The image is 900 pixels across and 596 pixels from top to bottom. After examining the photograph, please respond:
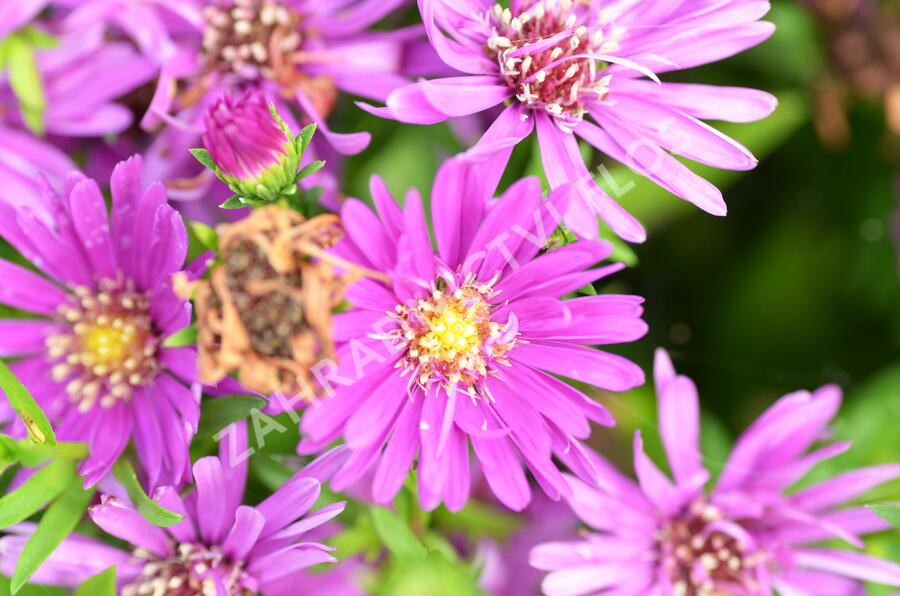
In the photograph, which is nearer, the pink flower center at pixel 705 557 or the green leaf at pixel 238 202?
the green leaf at pixel 238 202

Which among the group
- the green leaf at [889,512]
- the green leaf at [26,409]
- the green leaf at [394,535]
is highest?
the green leaf at [26,409]

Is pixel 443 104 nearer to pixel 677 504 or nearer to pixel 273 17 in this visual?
pixel 273 17

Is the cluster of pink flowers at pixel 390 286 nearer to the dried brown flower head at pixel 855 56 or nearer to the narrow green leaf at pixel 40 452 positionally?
the narrow green leaf at pixel 40 452

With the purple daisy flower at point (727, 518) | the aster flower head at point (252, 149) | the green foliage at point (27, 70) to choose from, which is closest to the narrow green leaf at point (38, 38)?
the green foliage at point (27, 70)

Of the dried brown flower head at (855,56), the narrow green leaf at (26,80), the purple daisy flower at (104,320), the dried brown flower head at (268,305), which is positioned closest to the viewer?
the dried brown flower head at (268,305)

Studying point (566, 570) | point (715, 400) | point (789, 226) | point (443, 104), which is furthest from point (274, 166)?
point (789, 226)

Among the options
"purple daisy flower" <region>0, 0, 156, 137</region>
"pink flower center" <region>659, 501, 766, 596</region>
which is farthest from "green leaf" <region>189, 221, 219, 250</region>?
"pink flower center" <region>659, 501, 766, 596</region>
